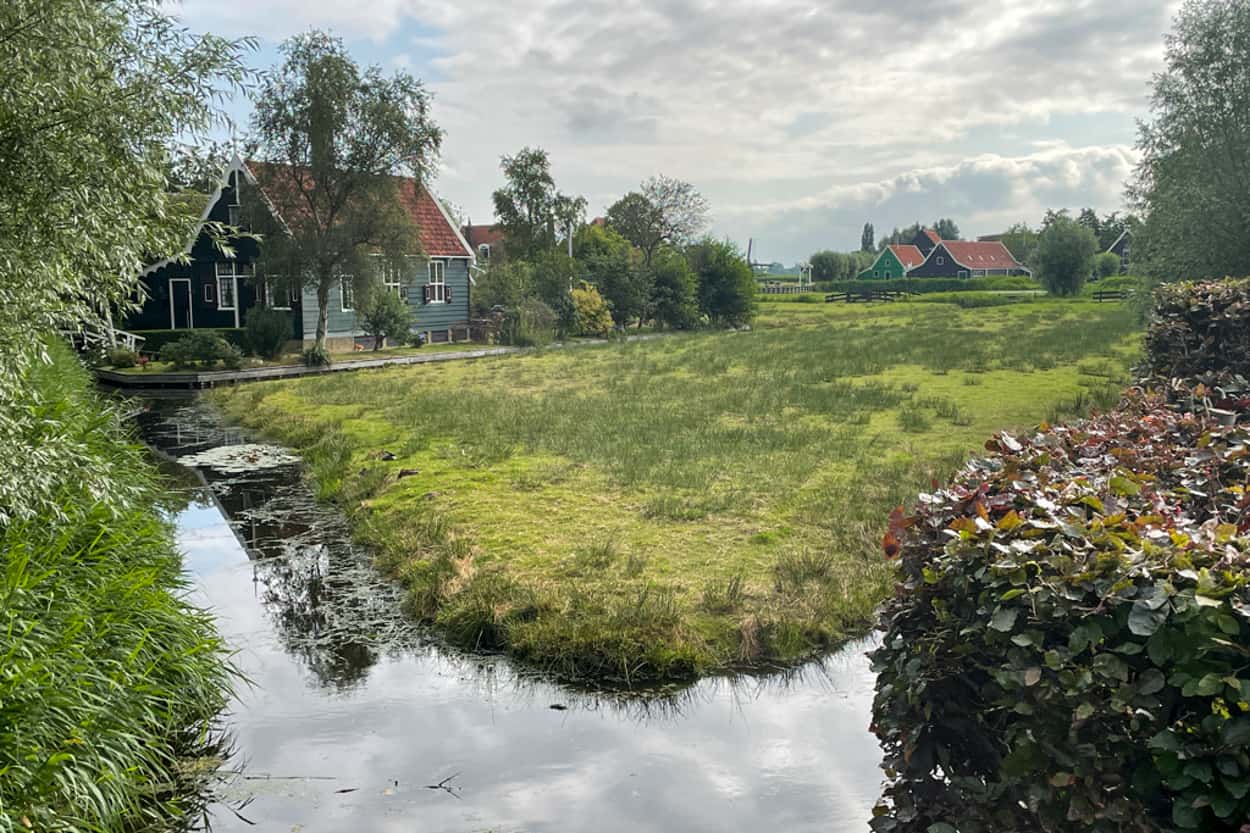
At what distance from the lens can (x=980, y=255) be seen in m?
103

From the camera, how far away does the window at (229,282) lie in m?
33.1

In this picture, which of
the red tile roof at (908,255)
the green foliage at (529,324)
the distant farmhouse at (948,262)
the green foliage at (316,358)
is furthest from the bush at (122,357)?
the red tile roof at (908,255)

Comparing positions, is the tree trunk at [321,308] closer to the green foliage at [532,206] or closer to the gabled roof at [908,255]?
the green foliage at [532,206]

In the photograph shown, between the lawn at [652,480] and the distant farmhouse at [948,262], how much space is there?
7892cm

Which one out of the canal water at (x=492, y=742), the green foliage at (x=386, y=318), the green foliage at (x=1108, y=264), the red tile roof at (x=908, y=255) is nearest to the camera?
the canal water at (x=492, y=742)

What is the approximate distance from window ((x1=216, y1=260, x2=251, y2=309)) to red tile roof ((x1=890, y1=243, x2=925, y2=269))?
83.7 meters

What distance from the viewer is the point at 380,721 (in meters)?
6.00

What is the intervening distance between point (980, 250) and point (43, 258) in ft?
356

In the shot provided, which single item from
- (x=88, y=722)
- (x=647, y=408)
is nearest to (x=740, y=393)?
(x=647, y=408)

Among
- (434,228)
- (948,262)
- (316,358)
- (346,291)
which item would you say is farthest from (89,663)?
(948,262)

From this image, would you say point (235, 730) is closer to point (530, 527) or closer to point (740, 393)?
point (530, 527)

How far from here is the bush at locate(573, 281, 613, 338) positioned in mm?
39969

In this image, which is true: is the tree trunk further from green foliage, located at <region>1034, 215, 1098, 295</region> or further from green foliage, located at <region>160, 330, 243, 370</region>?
green foliage, located at <region>1034, 215, 1098, 295</region>

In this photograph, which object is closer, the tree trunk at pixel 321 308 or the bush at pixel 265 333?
the tree trunk at pixel 321 308
